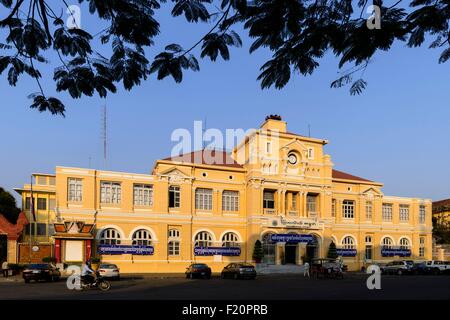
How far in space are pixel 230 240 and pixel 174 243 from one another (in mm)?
5484

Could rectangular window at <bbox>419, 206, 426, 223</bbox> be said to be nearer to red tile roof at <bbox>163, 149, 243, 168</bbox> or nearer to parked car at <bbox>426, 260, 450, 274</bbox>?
A: parked car at <bbox>426, 260, 450, 274</bbox>

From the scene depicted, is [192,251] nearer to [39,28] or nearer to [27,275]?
[27,275]

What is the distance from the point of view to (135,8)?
18.8ft

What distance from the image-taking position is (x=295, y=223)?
158ft

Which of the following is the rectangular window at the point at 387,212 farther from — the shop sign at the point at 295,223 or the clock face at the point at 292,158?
the clock face at the point at 292,158

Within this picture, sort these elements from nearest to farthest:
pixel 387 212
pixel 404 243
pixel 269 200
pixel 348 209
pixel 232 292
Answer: pixel 232 292
pixel 269 200
pixel 348 209
pixel 387 212
pixel 404 243

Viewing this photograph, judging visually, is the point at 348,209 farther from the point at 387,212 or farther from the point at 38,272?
the point at 38,272

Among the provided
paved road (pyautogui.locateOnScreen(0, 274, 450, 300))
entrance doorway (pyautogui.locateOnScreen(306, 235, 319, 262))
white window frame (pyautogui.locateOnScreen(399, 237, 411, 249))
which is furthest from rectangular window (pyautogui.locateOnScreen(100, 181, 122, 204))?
white window frame (pyautogui.locateOnScreen(399, 237, 411, 249))

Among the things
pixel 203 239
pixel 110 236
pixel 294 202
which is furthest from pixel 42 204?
pixel 294 202

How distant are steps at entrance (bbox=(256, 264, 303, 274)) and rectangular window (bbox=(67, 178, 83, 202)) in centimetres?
1681

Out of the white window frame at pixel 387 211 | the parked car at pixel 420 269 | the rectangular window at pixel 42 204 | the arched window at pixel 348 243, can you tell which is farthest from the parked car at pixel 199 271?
the white window frame at pixel 387 211

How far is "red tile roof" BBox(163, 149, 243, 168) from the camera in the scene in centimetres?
4791

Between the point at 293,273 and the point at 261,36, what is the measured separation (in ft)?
138
